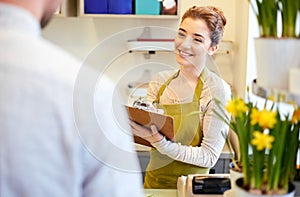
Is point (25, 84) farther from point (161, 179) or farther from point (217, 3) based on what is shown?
point (217, 3)

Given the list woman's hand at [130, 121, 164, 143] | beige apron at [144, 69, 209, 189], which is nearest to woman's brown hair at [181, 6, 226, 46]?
beige apron at [144, 69, 209, 189]

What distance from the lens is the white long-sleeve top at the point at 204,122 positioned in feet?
5.68

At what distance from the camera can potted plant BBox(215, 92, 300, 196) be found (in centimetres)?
84

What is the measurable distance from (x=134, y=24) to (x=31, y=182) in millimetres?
2429

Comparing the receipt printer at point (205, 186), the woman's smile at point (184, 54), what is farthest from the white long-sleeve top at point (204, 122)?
the receipt printer at point (205, 186)

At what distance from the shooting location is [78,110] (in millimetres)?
724

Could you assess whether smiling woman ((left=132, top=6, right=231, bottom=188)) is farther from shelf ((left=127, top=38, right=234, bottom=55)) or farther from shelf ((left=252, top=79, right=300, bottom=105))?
shelf ((left=252, top=79, right=300, bottom=105))

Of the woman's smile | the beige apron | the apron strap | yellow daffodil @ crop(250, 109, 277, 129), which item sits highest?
the woman's smile

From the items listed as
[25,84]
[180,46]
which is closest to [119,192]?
[25,84]

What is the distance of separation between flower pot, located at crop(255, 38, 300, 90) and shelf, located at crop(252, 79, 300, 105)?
1cm

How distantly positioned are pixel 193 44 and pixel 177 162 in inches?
19.7

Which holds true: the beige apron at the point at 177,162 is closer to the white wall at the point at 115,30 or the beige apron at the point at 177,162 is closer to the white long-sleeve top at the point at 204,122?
the white long-sleeve top at the point at 204,122

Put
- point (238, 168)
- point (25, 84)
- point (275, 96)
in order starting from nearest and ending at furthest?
point (25, 84) < point (275, 96) < point (238, 168)

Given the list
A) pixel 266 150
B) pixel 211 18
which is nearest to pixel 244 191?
pixel 266 150
